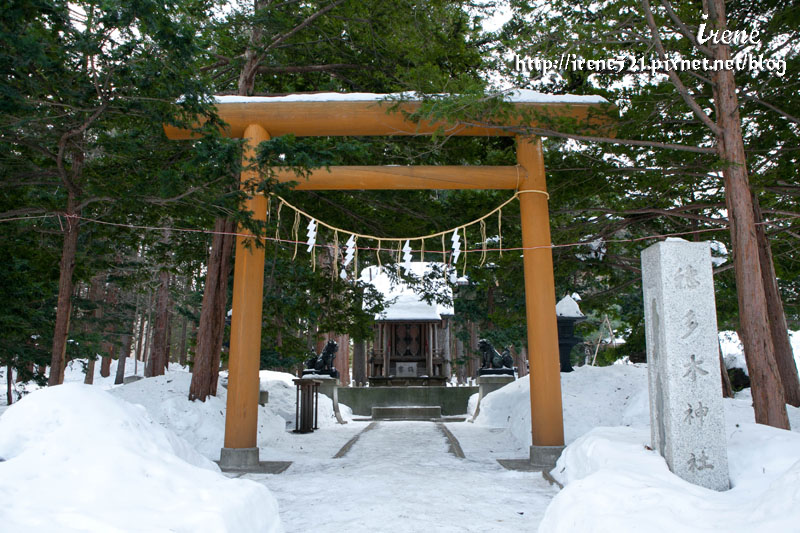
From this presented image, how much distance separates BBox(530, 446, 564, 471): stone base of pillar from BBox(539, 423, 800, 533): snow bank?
1.97 metres

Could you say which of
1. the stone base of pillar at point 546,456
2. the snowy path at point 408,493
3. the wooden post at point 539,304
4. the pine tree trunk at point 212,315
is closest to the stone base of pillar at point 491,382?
the snowy path at point 408,493

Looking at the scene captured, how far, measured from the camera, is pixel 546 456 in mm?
7590

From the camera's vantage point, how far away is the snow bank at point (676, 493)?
334cm

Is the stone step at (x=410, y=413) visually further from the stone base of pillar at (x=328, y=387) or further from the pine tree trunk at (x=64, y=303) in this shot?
the pine tree trunk at (x=64, y=303)

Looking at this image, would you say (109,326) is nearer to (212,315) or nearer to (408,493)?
(212,315)

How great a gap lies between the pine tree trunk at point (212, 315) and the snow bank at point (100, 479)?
5.26 meters

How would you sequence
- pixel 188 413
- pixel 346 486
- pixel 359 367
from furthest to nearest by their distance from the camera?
pixel 359 367 < pixel 188 413 < pixel 346 486

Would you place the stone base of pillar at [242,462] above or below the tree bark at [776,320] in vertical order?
below

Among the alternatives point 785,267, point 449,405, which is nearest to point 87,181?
point 785,267

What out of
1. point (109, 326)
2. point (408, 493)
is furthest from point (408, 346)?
point (408, 493)

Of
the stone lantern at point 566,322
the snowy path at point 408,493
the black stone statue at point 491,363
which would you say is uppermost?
the stone lantern at point 566,322

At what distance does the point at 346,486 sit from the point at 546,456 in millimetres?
2935

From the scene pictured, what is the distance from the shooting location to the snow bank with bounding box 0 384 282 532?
2975mm

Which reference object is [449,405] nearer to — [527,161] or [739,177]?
[527,161]
